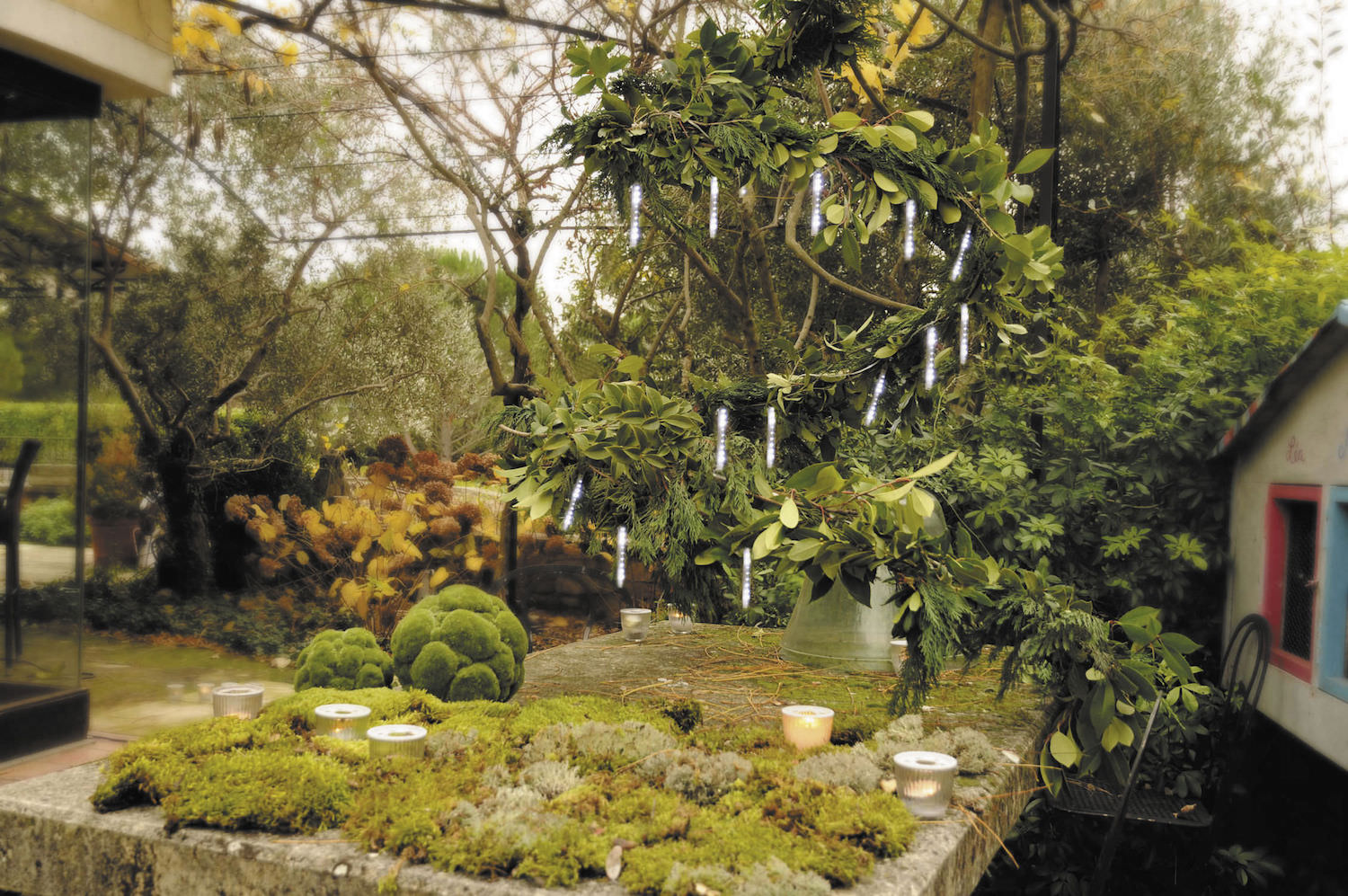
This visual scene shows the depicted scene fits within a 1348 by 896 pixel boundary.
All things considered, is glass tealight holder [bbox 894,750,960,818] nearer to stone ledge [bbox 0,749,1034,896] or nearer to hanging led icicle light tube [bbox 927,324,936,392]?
stone ledge [bbox 0,749,1034,896]

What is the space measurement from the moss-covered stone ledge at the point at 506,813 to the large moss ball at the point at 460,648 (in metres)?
0.15

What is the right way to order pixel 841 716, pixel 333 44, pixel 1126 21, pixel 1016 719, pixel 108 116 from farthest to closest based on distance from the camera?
pixel 108 116, pixel 333 44, pixel 1126 21, pixel 1016 719, pixel 841 716

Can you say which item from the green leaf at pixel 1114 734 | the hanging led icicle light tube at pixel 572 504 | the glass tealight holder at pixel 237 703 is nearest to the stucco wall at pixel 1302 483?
the green leaf at pixel 1114 734

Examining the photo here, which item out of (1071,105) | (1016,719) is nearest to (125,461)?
(1016,719)

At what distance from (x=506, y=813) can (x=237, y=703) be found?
29.0 inches

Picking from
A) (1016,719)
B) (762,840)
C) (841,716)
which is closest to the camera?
(762,840)

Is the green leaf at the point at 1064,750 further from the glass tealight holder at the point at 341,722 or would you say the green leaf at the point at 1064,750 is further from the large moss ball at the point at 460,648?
the glass tealight holder at the point at 341,722

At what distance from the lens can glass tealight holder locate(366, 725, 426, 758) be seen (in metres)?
1.32

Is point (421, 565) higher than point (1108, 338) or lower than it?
lower

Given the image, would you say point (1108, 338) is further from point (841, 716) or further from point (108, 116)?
point (108, 116)

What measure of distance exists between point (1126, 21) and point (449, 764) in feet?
14.7

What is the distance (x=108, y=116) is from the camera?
495 centimetres

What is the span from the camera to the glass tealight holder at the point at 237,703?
1.56 meters

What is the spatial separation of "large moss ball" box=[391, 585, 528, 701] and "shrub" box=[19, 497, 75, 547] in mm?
2516
